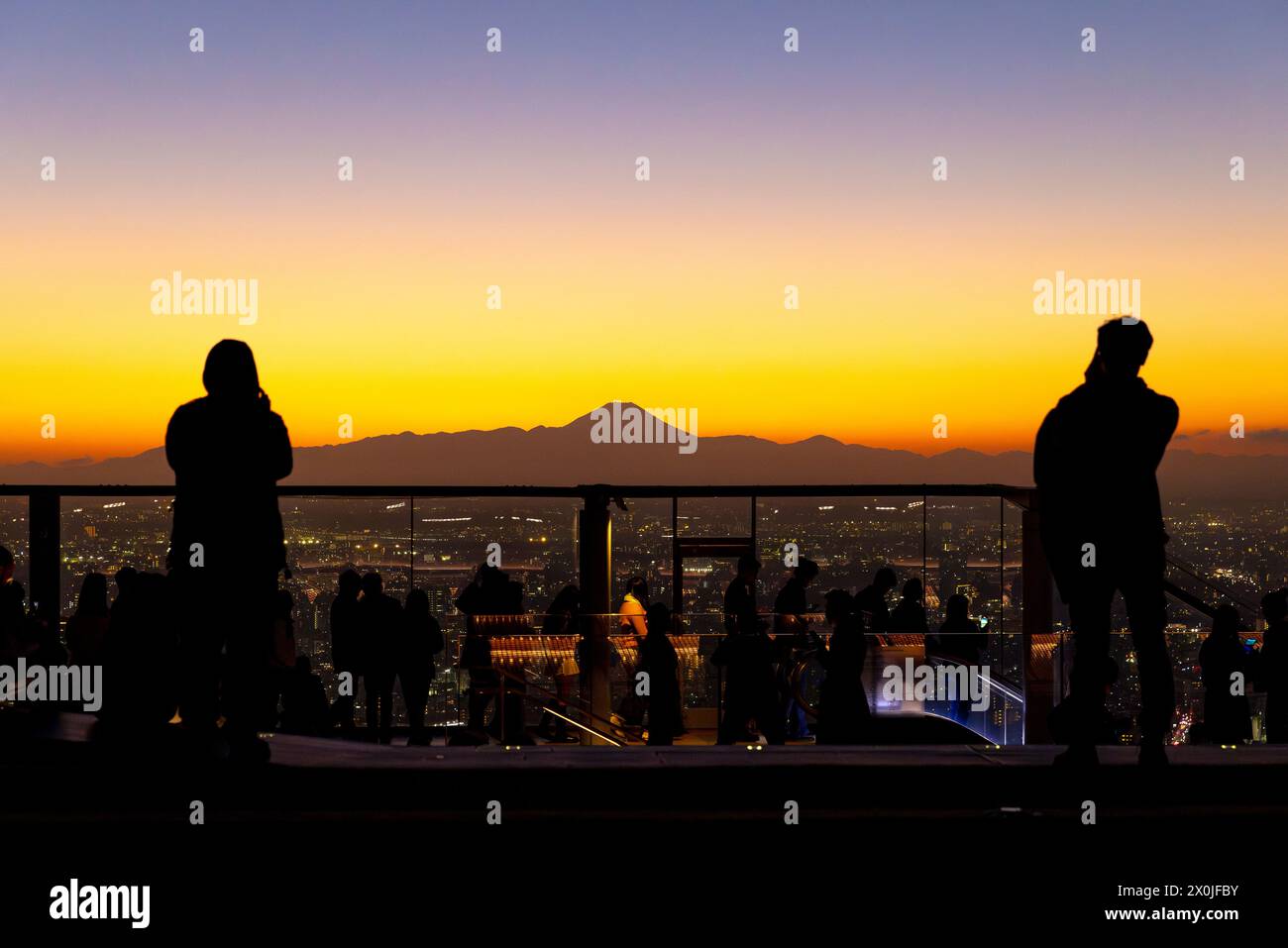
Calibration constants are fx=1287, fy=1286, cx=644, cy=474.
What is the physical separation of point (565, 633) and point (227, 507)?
4.41 metres

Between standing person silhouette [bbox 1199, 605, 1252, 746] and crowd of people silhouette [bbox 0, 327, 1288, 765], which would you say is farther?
standing person silhouette [bbox 1199, 605, 1252, 746]

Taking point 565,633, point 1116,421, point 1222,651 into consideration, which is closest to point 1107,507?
point 1116,421

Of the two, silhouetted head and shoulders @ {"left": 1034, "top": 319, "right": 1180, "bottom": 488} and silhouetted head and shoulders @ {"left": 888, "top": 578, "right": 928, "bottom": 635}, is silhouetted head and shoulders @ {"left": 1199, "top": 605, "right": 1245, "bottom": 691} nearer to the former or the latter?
silhouetted head and shoulders @ {"left": 888, "top": 578, "right": 928, "bottom": 635}

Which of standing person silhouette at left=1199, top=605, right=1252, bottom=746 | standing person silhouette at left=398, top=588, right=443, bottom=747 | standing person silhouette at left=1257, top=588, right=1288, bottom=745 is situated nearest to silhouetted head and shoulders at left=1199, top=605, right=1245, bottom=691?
standing person silhouette at left=1199, top=605, right=1252, bottom=746

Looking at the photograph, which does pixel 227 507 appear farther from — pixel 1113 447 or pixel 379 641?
pixel 379 641

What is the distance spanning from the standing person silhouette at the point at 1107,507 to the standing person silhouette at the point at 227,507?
329 cm

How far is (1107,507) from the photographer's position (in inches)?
210

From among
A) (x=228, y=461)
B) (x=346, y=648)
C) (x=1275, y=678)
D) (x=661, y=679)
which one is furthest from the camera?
(x=346, y=648)

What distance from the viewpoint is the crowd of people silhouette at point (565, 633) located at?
5.37 metres

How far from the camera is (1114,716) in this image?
9.18m

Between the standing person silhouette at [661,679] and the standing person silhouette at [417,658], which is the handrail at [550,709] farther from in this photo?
the standing person silhouette at [417,658]

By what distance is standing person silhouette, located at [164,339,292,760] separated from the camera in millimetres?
5473

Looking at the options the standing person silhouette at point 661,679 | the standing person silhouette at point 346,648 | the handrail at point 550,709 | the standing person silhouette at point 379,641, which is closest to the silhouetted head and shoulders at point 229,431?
the handrail at point 550,709
